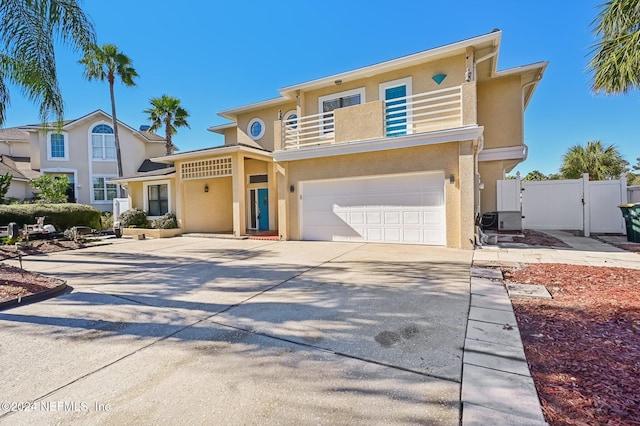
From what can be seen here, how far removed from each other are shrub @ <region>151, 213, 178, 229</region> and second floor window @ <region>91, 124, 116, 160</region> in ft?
44.8

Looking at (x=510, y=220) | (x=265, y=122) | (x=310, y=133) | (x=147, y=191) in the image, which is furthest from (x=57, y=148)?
(x=510, y=220)

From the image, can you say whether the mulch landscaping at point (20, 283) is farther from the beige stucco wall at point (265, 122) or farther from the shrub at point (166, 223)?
the beige stucco wall at point (265, 122)

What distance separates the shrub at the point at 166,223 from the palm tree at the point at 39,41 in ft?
23.0

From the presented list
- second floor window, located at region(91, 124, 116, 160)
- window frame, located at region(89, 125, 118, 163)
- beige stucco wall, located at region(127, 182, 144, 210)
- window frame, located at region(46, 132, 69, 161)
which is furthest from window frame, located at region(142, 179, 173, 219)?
window frame, located at region(46, 132, 69, 161)

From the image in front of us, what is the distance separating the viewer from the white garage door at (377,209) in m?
10.1

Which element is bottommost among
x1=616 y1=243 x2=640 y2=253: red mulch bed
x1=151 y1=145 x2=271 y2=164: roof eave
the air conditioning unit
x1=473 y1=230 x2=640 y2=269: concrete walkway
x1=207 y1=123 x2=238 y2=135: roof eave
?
x1=473 y1=230 x2=640 y2=269: concrete walkway

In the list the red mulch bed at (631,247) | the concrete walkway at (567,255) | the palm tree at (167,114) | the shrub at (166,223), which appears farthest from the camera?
the palm tree at (167,114)

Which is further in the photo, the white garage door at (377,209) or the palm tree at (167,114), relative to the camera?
the palm tree at (167,114)

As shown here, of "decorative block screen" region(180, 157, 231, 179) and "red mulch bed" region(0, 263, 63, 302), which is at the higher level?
"decorative block screen" region(180, 157, 231, 179)

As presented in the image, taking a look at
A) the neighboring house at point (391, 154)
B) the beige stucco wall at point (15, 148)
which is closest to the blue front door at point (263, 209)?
the neighboring house at point (391, 154)

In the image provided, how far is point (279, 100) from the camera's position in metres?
14.9

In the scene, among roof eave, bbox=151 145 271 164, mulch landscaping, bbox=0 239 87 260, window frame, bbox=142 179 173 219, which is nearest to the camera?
mulch landscaping, bbox=0 239 87 260

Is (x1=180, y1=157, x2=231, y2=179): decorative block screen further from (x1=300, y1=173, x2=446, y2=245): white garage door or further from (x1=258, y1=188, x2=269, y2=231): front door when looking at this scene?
(x1=300, y1=173, x2=446, y2=245): white garage door

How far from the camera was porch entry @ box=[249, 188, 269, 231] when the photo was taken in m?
15.7
